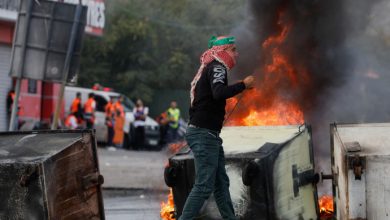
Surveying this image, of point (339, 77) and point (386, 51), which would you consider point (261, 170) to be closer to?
point (339, 77)

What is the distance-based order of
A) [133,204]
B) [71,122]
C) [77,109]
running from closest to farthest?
[133,204], [71,122], [77,109]

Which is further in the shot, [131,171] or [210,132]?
[131,171]

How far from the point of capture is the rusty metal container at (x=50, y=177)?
206 inches

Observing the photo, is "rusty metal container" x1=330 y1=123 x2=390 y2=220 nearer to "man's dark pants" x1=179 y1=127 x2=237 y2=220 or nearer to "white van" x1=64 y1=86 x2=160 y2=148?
"man's dark pants" x1=179 y1=127 x2=237 y2=220

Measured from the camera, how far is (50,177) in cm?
527

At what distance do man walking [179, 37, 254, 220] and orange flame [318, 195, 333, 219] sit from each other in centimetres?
131

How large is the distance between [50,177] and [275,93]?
396cm

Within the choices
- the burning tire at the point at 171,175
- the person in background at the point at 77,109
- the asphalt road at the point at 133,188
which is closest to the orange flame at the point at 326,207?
the burning tire at the point at 171,175

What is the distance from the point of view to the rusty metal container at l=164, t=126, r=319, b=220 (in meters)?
5.80

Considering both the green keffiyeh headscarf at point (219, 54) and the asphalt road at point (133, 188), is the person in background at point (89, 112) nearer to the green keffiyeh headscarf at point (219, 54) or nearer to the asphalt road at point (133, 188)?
the asphalt road at point (133, 188)

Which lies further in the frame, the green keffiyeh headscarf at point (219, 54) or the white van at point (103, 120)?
the white van at point (103, 120)

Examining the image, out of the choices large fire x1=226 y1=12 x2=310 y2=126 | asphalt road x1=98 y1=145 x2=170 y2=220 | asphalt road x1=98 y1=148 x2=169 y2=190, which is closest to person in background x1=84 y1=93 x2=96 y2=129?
asphalt road x1=98 y1=148 x2=169 y2=190

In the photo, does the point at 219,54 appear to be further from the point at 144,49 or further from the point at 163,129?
the point at 144,49

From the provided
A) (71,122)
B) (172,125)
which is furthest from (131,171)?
(172,125)
